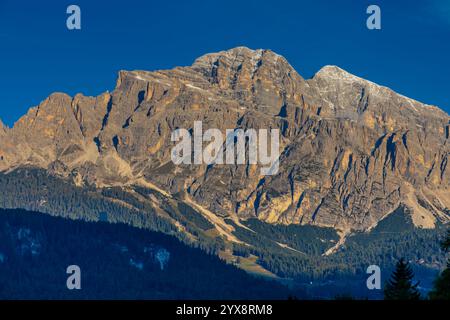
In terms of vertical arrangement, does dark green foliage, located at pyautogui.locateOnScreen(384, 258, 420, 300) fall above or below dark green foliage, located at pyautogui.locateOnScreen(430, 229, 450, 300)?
above

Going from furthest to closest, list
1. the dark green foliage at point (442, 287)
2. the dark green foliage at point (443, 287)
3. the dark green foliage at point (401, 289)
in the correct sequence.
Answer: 1. the dark green foliage at point (401, 289)
2. the dark green foliage at point (442, 287)
3. the dark green foliage at point (443, 287)

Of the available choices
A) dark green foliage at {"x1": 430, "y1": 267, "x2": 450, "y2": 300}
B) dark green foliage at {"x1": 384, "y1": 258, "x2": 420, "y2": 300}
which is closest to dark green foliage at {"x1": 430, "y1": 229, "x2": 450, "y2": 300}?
dark green foliage at {"x1": 430, "y1": 267, "x2": 450, "y2": 300}

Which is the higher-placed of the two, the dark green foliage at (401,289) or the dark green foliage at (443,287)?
the dark green foliage at (401,289)

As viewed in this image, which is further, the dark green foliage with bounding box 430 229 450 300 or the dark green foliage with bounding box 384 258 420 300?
the dark green foliage with bounding box 384 258 420 300

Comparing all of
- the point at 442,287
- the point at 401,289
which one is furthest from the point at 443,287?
the point at 401,289

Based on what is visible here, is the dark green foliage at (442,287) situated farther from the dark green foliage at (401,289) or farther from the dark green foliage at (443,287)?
the dark green foliage at (401,289)

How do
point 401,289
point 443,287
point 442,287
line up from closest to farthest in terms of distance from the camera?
1. point 443,287
2. point 442,287
3. point 401,289

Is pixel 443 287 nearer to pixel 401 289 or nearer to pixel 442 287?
pixel 442 287

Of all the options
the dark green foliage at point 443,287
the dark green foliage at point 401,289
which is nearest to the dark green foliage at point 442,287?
the dark green foliage at point 443,287

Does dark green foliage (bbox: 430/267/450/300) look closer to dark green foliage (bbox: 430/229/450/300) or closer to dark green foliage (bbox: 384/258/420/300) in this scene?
dark green foliage (bbox: 430/229/450/300)

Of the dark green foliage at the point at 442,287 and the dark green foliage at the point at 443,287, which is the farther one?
the dark green foliage at the point at 442,287

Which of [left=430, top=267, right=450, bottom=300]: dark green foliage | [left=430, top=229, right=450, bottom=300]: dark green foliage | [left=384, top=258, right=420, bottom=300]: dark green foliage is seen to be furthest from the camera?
[left=384, top=258, right=420, bottom=300]: dark green foliage
